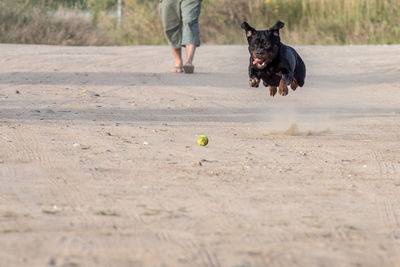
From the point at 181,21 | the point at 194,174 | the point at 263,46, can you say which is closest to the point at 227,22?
the point at 181,21

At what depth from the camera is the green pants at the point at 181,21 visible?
1263cm

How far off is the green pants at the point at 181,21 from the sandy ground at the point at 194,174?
1008 mm

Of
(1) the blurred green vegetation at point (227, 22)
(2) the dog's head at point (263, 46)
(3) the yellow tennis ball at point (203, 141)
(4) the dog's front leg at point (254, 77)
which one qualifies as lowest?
(1) the blurred green vegetation at point (227, 22)

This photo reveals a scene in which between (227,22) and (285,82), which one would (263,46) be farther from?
(227,22)

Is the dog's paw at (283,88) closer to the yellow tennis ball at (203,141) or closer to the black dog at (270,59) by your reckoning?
the black dog at (270,59)

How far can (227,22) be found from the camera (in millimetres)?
20766

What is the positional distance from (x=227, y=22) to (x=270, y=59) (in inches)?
547

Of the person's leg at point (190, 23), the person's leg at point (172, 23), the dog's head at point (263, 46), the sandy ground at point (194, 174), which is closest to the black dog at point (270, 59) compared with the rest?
the dog's head at point (263, 46)

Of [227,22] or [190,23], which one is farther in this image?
[227,22]

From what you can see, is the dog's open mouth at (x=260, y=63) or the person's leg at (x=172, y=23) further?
the person's leg at (x=172, y=23)

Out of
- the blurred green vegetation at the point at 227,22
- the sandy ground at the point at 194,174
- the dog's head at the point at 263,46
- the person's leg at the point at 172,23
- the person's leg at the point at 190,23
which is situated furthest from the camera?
the blurred green vegetation at the point at 227,22

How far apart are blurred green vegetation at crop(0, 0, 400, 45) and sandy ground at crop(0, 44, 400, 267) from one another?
23.5 feet

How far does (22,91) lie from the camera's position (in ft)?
34.0

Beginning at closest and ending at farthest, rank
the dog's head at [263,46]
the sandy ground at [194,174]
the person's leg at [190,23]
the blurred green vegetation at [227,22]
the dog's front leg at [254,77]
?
the sandy ground at [194,174]
the dog's head at [263,46]
the dog's front leg at [254,77]
the person's leg at [190,23]
the blurred green vegetation at [227,22]
